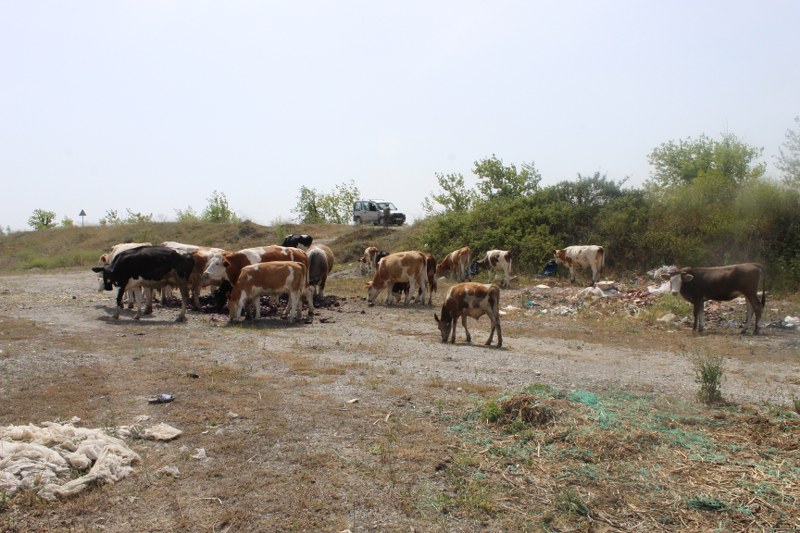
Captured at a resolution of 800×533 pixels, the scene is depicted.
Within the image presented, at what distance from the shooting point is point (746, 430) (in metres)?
7.58

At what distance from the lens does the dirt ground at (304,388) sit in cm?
581

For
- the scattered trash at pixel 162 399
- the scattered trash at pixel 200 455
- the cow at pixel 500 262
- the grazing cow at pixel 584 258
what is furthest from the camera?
the cow at pixel 500 262

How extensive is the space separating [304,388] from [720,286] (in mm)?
12660

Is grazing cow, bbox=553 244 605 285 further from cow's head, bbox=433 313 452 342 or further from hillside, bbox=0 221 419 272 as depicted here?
cow's head, bbox=433 313 452 342

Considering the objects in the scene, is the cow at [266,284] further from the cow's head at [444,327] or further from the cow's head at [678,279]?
the cow's head at [678,279]

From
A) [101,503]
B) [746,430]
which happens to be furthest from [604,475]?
[101,503]

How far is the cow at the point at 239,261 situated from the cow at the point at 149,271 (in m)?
1.29

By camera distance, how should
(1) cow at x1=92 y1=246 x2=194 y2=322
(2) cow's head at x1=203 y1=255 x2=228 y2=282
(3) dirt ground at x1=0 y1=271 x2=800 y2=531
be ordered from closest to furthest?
1. (3) dirt ground at x1=0 y1=271 x2=800 y2=531
2. (1) cow at x1=92 y1=246 x2=194 y2=322
3. (2) cow's head at x1=203 y1=255 x2=228 y2=282

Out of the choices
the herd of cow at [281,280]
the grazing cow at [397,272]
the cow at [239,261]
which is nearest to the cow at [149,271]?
the herd of cow at [281,280]

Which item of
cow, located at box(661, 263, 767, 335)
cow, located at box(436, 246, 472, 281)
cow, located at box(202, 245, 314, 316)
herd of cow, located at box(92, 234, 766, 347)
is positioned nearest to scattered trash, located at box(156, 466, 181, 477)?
herd of cow, located at box(92, 234, 766, 347)

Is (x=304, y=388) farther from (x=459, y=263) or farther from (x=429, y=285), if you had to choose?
(x=459, y=263)

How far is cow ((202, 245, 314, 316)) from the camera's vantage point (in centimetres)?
1880

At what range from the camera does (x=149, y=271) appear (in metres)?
17.0

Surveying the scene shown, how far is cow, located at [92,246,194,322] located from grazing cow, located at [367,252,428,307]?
6597 millimetres
